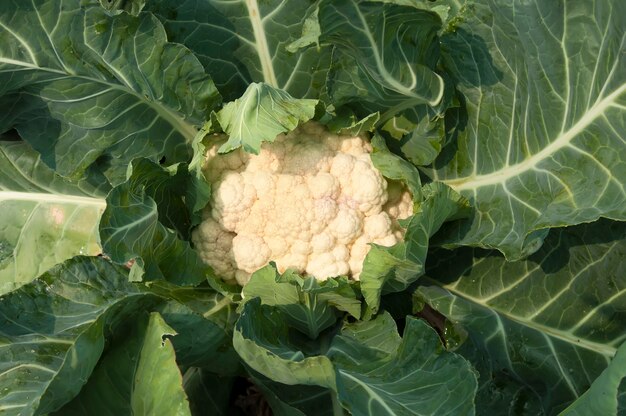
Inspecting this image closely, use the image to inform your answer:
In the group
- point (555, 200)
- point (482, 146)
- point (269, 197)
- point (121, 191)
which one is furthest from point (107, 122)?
point (555, 200)

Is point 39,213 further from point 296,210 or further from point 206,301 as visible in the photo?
point 296,210

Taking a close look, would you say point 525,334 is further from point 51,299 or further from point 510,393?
point 51,299

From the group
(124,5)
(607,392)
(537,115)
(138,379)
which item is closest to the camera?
(607,392)

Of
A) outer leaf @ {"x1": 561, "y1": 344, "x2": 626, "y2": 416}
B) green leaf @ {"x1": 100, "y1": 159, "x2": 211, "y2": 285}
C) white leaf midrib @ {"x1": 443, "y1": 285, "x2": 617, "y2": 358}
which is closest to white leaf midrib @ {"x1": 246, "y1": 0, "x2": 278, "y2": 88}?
green leaf @ {"x1": 100, "y1": 159, "x2": 211, "y2": 285}

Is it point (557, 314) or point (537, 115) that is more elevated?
point (537, 115)

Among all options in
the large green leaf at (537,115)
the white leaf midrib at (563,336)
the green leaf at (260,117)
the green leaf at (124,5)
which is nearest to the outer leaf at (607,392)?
the large green leaf at (537,115)

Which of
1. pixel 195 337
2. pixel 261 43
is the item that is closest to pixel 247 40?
pixel 261 43

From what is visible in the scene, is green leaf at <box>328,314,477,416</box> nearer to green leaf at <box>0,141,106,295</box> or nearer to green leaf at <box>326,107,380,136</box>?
green leaf at <box>326,107,380,136</box>
